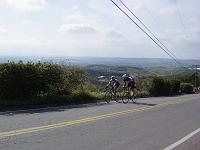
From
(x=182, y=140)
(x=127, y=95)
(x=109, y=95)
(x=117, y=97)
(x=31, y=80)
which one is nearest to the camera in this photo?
(x=182, y=140)

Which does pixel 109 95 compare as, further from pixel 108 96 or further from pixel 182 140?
pixel 182 140

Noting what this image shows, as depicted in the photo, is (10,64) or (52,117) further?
(10,64)

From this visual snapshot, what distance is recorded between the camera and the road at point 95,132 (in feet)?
32.9

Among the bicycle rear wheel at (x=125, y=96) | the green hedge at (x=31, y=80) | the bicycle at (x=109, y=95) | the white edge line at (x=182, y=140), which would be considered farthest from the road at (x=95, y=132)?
the bicycle rear wheel at (x=125, y=96)

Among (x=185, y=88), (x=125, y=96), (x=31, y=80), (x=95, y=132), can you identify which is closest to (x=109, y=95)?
(x=125, y=96)

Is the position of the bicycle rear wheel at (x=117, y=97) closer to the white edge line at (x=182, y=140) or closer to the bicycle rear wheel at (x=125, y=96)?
the bicycle rear wheel at (x=125, y=96)

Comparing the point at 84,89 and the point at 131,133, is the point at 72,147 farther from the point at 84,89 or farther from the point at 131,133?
the point at 84,89

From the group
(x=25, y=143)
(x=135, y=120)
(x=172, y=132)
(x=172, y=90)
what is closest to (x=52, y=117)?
(x=135, y=120)

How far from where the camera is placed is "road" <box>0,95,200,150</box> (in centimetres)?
1004

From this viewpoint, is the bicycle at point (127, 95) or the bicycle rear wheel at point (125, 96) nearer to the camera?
the bicycle at point (127, 95)

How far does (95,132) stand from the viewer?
A: 12055 millimetres

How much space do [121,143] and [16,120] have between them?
4.30 metres

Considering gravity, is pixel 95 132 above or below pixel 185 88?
above

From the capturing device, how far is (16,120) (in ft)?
44.7
